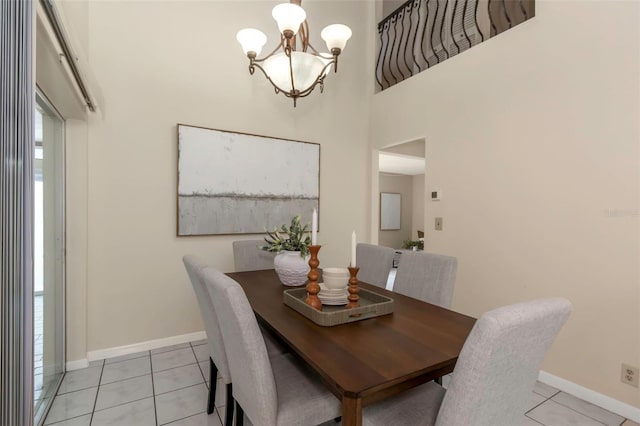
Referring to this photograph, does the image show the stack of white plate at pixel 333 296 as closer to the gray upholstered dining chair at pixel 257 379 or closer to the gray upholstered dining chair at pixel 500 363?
the gray upholstered dining chair at pixel 257 379

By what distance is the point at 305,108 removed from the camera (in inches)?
139

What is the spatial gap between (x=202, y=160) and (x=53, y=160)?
1052 mm

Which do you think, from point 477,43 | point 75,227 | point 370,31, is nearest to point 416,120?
point 477,43

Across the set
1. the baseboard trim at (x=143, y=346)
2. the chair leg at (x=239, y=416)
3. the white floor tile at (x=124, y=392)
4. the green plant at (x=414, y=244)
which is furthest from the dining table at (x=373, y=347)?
the green plant at (x=414, y=244)

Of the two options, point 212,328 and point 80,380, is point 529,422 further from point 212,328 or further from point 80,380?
point 80,380

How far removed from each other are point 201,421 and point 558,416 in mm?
2075

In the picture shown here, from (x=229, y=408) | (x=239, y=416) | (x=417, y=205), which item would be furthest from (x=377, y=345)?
(x=417, y=205)

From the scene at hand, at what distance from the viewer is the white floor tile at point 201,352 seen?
2622 millimetres

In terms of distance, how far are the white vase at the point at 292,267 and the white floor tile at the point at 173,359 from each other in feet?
4.06

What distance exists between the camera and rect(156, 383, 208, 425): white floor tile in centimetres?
188

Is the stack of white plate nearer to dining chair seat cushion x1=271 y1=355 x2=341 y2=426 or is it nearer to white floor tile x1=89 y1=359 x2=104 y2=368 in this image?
dining chair seat cushion x1=271 y1=355 x2=341 y2=426

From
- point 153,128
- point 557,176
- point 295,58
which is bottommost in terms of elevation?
point 557,176

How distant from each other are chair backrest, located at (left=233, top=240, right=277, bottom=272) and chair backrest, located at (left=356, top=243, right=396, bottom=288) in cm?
76

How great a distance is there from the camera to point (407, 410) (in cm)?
118
